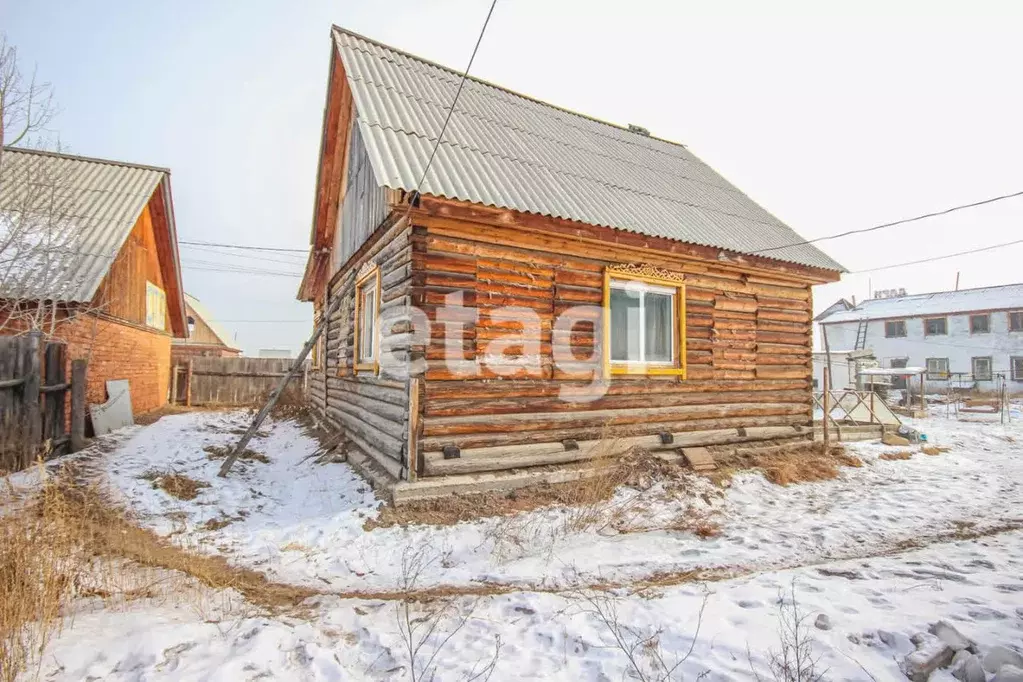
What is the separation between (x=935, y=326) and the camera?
118ft

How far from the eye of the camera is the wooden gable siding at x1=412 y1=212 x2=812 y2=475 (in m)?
6.12

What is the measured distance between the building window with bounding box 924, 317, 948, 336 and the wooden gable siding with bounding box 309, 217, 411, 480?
42.4 meters

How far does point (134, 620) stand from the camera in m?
3.22

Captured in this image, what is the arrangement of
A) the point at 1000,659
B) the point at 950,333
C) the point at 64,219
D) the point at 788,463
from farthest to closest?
the point at 950,333, the point at 64,219, the point at 788,463, the point at 1000,659

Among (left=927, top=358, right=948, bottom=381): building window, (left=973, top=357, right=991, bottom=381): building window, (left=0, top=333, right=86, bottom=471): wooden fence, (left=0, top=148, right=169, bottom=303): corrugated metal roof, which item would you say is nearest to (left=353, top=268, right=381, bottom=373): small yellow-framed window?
(left=0, top=333, right=86, bottom=471): wooden fence

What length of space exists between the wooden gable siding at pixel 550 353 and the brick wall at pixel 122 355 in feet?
24.9

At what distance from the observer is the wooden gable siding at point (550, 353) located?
612cm

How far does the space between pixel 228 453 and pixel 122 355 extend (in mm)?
5298

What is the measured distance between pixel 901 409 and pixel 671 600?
2327 centimetres

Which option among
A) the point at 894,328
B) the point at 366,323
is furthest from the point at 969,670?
the point at 894,328

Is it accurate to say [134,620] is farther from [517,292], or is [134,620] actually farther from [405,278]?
[517,292]

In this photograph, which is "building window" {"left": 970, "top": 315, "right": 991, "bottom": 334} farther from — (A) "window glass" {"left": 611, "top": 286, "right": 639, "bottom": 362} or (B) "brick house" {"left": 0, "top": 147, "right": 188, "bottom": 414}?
(B) "brick house" {"left": 0, "top": 147, "right": 188, "bottom": 414}

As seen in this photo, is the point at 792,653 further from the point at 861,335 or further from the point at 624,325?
the point at 861,335

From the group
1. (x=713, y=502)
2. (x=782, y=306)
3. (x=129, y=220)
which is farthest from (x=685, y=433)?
(x=129, y=220)
